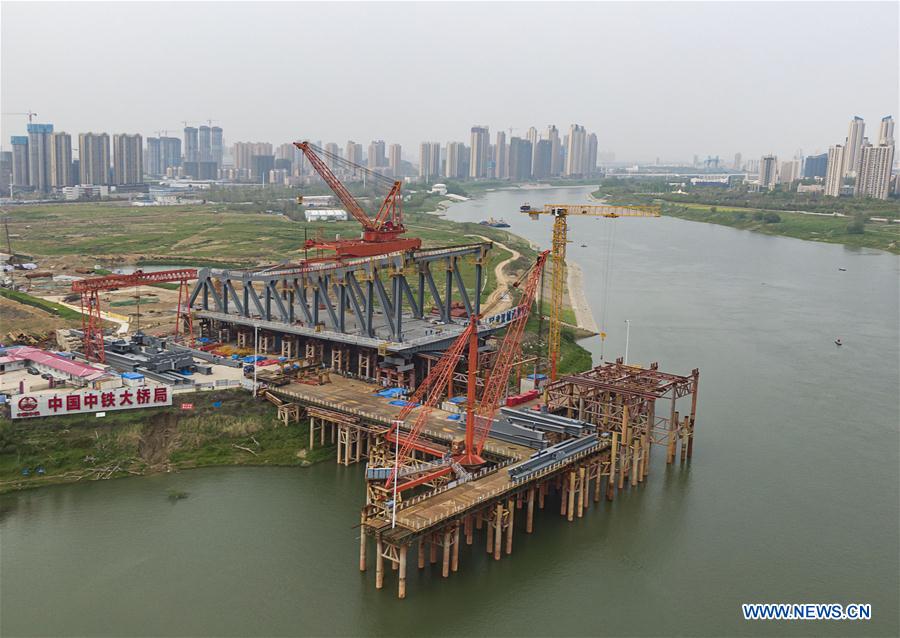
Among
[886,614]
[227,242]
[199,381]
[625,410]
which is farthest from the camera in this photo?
[227,242]

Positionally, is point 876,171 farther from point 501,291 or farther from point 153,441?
point 153,441

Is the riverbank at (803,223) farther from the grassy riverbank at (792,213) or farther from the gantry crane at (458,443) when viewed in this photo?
the gantry crane at (458,443)

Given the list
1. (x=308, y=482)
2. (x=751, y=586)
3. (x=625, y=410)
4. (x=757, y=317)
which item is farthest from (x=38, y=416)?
(x=757, y=317)

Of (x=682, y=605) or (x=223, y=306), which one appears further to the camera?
(x=223, y=306)

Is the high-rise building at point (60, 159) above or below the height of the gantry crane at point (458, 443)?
above

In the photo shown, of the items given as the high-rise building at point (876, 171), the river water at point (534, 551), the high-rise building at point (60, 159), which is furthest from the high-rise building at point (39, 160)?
the river water at point (534, 551)

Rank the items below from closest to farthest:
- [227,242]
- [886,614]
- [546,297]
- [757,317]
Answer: [886,614] < [757,317] < [546,297] < [227,242]

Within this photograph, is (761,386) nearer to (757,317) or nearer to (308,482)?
(757,317)

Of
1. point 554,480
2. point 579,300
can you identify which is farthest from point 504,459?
point 579,300
